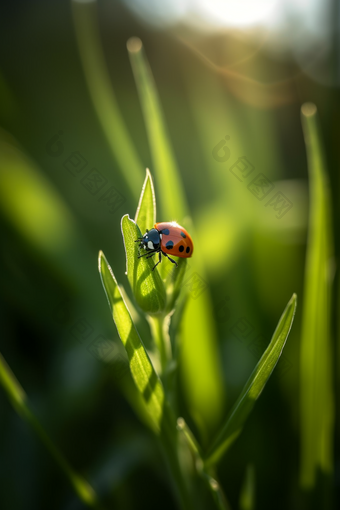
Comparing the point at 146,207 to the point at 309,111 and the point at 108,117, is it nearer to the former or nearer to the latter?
the point at 309,111

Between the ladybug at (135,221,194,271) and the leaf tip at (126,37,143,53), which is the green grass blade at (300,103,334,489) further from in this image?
the leaf tip at (126,37,143,53)

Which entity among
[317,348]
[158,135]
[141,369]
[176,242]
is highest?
[158,135]

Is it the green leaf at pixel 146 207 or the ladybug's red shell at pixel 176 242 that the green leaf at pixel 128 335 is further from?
the ladybug's red shell at pixel 176 242

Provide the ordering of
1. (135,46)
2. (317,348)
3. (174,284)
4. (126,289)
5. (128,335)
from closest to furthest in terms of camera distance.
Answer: (128,335) → (174,284) → (317,348) → (135,46) → (126,289)

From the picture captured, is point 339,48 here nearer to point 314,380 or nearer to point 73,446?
point 314,380

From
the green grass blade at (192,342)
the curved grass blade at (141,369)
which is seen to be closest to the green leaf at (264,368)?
the curved grass blade at (141,369)

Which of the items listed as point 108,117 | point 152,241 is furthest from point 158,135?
point 108,117
